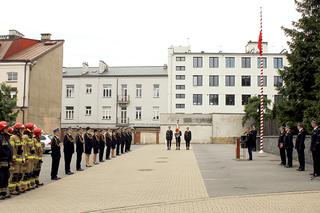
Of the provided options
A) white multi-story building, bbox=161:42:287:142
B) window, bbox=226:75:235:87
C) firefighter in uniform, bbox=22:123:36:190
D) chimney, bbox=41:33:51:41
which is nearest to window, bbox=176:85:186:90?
white multi-story building, bbox=161:42:287:142

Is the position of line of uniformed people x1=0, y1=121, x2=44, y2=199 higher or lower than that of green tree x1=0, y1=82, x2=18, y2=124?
lower

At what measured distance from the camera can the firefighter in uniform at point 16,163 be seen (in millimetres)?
12992

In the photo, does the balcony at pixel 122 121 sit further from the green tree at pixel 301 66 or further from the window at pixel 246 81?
the green tree at pixel 301 66

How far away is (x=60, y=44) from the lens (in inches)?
2259

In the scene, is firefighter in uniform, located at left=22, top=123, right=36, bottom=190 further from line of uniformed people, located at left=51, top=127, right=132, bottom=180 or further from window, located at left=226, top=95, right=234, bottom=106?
window, located at left=226, top=95, right=234, bottom=106

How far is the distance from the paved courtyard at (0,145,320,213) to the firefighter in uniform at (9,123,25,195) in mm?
448

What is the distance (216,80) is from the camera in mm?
75562

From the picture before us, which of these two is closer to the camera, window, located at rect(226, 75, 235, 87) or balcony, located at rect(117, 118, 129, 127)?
window, located at rect(226, 75, 235, 87)

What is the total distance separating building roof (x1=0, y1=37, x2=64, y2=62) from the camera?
5167 cm

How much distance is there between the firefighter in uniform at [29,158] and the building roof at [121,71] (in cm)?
6252

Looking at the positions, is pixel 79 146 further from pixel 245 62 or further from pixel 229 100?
pixel 245 62

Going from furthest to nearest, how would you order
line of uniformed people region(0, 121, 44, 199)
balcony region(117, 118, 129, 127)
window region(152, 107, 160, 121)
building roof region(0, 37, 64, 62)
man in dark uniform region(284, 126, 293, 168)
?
balcony region(117, 118, 129, 127) < window region(152, 107, 160, 121) < building roof region(0, 37, 64, 62) < man in dark uniform region(284, 126, 293, 168) < line of uniformed people region(0, 121, 44, 199)

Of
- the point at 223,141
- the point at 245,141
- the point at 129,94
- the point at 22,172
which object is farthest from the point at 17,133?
the point at 129,94

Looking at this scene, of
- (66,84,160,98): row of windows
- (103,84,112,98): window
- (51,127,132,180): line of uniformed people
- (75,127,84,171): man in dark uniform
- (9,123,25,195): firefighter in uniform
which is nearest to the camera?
(9,123,25,195): firefighter in uniform
